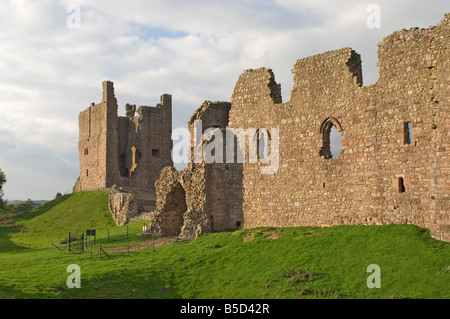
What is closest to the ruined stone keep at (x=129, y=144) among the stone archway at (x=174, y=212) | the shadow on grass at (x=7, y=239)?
the shadow on grass at (x=7, y=239)

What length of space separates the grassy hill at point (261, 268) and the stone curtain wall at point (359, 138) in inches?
40.4

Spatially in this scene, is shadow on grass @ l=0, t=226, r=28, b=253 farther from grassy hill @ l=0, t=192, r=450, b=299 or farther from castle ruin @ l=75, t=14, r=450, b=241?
grassy hill @ l=0, t=192, r=450, b=299

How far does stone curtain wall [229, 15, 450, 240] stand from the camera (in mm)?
18531

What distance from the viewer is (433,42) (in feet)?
61.5

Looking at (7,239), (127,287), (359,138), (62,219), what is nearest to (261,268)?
(127,287)

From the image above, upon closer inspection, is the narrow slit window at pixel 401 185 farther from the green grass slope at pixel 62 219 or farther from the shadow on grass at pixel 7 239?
the green grass slope at pixel 62 219

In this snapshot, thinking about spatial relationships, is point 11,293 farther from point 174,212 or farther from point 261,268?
point 174,212

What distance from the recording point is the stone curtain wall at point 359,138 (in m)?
18.5

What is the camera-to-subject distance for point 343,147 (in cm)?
2177

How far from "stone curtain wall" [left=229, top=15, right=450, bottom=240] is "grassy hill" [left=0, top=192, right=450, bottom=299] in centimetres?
103

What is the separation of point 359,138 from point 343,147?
2.88 feet
